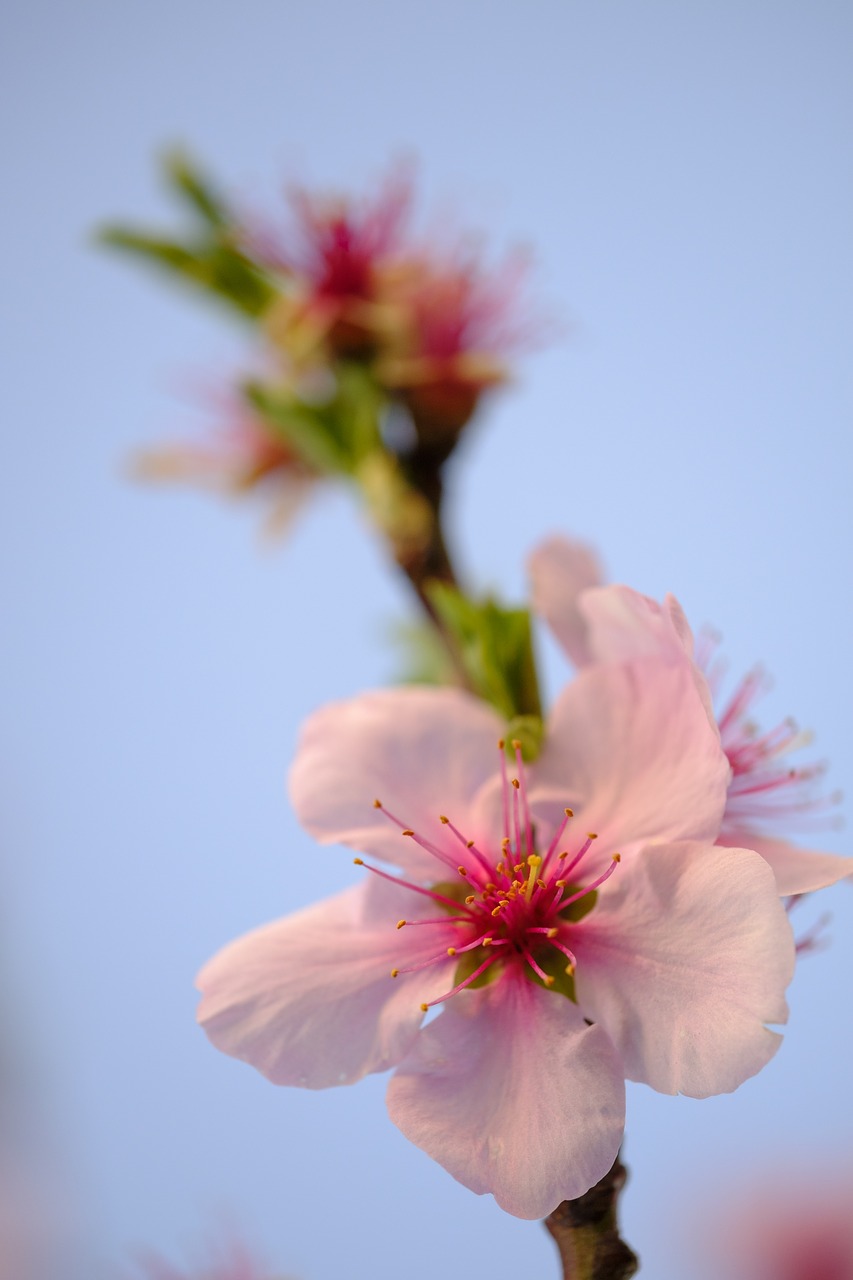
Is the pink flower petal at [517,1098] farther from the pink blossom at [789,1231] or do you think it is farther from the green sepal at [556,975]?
the pink blossom at [789,1231]

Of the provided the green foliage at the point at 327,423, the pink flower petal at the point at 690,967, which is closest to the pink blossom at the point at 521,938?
the pink flower petal at the point at 690,967

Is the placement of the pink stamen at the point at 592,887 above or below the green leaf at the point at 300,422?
below

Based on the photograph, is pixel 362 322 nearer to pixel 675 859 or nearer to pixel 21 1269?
pixel 675 859

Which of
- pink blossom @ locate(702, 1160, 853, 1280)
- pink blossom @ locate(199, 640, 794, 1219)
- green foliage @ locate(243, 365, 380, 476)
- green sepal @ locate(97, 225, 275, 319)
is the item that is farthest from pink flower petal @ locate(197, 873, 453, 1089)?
pink blossom @ locate(702, 1160, 853, 1280)

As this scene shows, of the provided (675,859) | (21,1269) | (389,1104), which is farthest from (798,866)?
(21,1269)

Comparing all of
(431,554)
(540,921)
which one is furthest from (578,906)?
(431,554)
